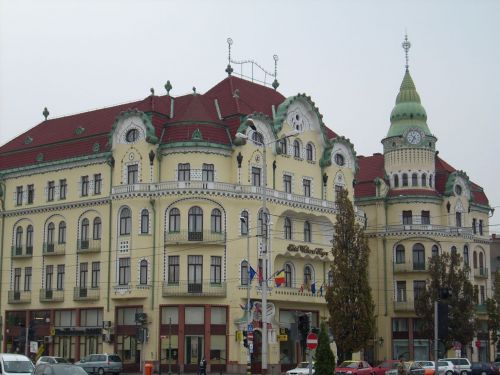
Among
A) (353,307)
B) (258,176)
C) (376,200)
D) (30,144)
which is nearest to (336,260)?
(353,307)

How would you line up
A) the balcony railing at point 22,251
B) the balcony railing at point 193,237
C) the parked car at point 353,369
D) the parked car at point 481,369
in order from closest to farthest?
the parked car at point 353,369 → the parked car at point 481,369 → the balcony railing at point 193,237 → the balcony railing at point 22,251

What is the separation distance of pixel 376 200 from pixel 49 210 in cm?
3038

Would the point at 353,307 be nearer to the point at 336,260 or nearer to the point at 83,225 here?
the point at 336,260

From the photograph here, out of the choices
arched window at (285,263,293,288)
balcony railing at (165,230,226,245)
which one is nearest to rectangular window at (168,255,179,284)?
balcony railing at (165,230,226,245)

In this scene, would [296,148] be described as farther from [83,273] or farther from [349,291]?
[83,273]

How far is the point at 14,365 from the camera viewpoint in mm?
36281

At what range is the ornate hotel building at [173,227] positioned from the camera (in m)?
63.1

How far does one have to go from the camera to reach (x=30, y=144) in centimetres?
7638

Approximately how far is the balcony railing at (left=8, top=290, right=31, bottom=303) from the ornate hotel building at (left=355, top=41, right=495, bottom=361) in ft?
100

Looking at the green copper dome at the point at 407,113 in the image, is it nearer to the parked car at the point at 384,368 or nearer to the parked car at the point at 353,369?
the parked car at the point at 384,368

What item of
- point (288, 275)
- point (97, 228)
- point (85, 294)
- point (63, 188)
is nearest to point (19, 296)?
point (85, 294)

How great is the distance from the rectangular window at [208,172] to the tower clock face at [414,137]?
24.6 metres

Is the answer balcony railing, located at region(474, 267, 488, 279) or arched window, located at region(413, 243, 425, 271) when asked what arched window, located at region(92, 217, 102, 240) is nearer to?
arched window, located at region(413, 243, 425, 271)

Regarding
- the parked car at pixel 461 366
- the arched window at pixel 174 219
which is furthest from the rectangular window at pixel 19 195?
the parked car at pixel 461 366
